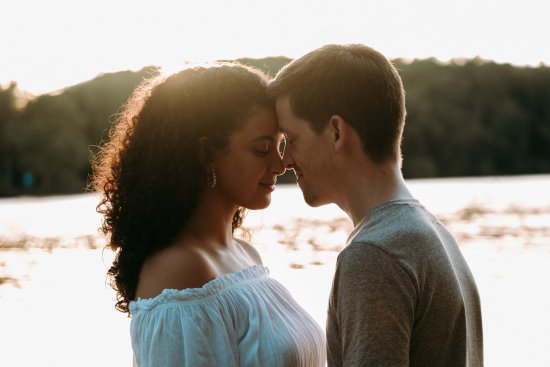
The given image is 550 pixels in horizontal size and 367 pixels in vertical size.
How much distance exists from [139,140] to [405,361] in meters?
1.27

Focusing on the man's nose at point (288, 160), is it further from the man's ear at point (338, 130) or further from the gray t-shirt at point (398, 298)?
the gray t-shirt at point (398, 298)

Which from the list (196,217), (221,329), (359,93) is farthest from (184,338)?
(359,93)

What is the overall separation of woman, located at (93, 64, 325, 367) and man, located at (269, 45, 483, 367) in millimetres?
284

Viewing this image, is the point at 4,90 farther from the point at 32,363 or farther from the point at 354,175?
the point at 354,175

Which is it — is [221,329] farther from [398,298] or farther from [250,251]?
[398,298]

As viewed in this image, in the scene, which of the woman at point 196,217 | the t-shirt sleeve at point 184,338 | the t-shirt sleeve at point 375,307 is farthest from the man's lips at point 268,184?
the t-shirt sleeve at point 375,307

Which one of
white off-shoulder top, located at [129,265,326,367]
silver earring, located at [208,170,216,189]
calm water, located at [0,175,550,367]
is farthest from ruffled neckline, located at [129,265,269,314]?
calm water, located at [0,175,550,367]

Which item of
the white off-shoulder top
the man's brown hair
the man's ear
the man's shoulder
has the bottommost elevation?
the white off-shoulder top

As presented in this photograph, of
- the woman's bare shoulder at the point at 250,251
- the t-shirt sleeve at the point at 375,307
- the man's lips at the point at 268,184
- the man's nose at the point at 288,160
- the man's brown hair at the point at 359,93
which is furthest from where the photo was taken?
the woman's bare shoulder at the point at 250,251

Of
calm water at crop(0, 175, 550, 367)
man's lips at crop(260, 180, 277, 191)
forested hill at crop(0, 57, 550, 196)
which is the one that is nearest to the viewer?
man's lips at crop(260, 180, 277, 191)

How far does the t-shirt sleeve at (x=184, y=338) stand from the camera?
248 centimetres

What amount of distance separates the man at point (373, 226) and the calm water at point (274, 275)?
4.73 feet

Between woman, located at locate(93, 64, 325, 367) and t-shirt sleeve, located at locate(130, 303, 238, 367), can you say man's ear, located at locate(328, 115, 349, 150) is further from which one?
t-shirt sleeve, located at locate(130, 303, 238, 367)

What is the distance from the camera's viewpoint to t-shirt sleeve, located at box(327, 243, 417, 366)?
6.17 ft
